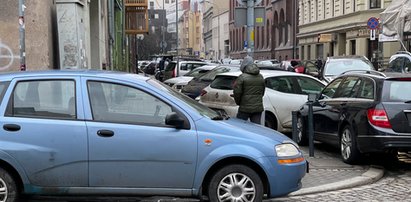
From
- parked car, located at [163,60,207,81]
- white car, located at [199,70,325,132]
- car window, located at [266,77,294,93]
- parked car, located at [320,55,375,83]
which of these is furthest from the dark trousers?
parked car, located at [163,60,207,81]

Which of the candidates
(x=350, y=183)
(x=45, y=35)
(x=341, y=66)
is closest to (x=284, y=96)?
(x=350, y=183)

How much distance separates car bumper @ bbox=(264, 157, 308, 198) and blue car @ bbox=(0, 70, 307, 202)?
0.01 meters

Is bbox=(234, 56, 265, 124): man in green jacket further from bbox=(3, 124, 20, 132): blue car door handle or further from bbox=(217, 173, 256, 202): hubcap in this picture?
bbox=(3, 124, 20, 132): blue car door handle

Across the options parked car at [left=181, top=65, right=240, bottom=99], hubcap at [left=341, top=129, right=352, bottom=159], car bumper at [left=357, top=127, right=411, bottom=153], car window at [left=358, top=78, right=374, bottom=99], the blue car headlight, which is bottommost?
hubcap at [left=341, top=129, right=352, bottom=159]

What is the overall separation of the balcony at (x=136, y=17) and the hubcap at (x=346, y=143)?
26443 millimetres

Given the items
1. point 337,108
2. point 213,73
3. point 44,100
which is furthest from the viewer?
point 213,73

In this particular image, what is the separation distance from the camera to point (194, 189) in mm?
5730

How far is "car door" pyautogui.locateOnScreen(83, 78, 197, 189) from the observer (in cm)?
563

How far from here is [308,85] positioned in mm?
11938

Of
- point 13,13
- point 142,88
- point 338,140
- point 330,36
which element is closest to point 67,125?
point 142,88

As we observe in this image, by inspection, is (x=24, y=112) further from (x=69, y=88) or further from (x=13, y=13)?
(x=13, y=13)

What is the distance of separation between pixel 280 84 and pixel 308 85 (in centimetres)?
69

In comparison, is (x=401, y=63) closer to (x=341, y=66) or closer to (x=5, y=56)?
(x=341, y=66)

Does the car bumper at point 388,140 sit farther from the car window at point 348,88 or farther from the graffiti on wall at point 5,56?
the graffiti on wall at point 5,56
